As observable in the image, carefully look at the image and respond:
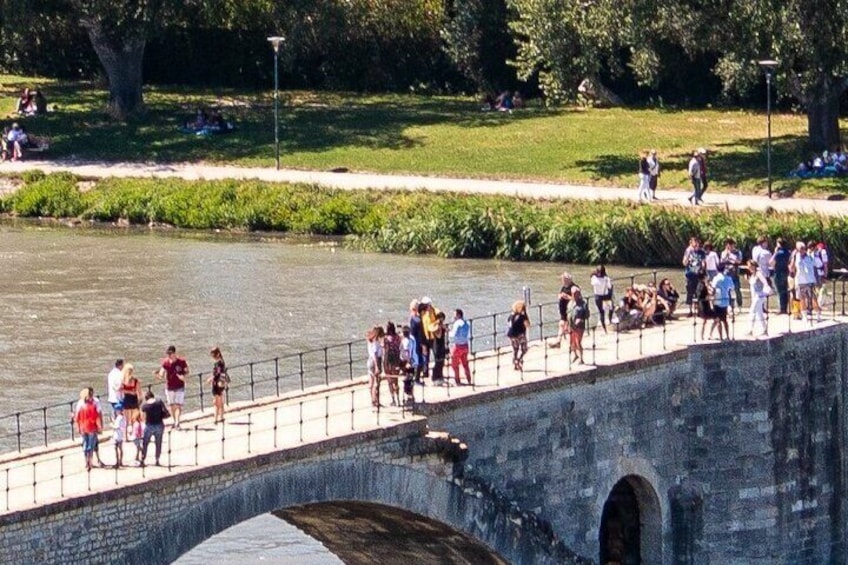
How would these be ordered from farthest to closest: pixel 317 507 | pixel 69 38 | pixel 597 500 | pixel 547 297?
1. pixel 69 38
2. pixel 547 297
3. pixel 597 500
4. pixel 317 507

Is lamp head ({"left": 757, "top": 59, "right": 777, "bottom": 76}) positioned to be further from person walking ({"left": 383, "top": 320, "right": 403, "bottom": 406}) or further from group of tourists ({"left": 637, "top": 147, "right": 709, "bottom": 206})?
person walking ({"left": 383, "top": 320, "right": 403, "bottom": 406})

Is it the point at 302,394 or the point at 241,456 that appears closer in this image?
the point at 241,456

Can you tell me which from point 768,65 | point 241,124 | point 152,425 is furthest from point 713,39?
point 152,425

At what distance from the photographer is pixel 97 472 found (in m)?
37.1

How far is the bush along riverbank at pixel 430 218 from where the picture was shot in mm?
69125

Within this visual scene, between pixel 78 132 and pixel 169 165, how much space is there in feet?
17.7

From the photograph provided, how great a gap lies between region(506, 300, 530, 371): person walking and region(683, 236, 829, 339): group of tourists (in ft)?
13.9

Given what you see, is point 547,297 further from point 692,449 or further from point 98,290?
point 692,449

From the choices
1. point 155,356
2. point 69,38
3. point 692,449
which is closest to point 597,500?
point 692,449

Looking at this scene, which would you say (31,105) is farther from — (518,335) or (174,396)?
(174,396)

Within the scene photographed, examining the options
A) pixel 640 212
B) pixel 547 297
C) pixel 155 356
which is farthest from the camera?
pixel 640 212

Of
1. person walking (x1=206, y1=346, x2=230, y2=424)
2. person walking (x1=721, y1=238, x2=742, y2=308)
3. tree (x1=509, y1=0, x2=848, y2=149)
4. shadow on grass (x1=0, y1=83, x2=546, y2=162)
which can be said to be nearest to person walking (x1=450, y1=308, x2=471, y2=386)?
person walking (x1=206, y1=346, x2=230, y2=424)

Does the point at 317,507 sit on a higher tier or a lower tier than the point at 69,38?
lower

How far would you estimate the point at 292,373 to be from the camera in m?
53.4
